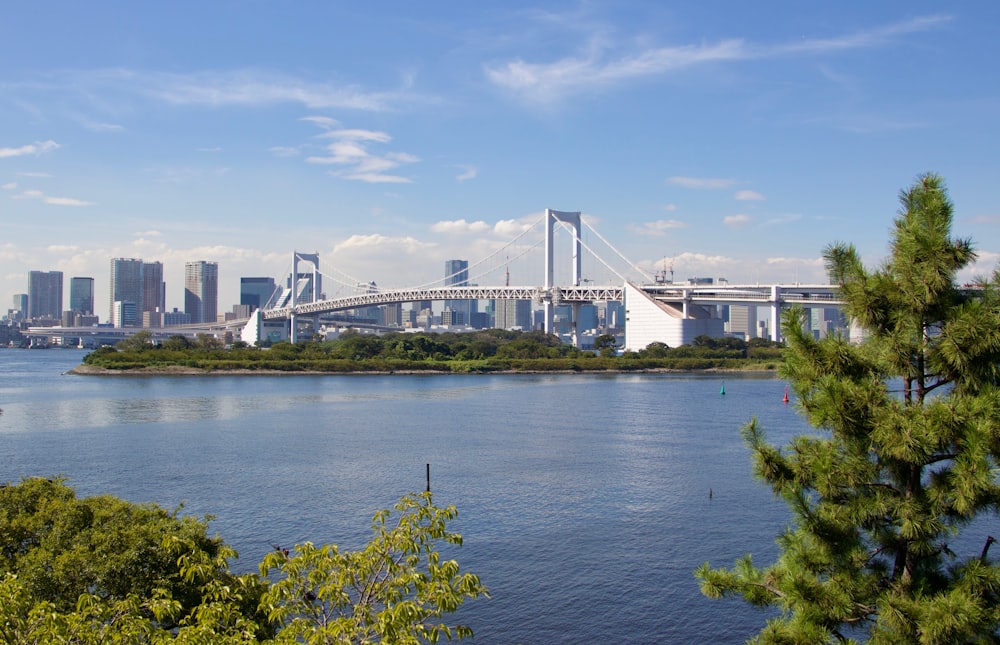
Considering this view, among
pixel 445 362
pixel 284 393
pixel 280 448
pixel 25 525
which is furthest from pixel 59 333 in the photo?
pixel 25 525

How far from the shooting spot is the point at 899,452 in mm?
3051

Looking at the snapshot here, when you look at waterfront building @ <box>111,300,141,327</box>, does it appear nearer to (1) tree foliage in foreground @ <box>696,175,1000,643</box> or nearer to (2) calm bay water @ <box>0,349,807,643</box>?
(2) calm bay water @ <box>0,349,807,643</box>

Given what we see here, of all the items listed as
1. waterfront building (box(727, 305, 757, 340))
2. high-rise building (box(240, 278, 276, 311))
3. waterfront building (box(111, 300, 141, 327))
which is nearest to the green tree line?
waterfront building (box(727, 305, 757, 340))

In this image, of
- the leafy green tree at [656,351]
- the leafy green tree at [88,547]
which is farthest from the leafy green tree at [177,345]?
the leafy green tree at [88,547]

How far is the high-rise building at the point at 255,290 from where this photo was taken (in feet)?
337

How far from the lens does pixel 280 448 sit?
1440cm

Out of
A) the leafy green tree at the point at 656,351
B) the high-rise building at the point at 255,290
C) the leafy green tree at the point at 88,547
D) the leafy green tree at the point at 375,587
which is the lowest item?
the leafy green tree at the point at 88,547

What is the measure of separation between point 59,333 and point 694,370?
6370cm

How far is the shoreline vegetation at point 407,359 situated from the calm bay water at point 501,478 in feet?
35.4

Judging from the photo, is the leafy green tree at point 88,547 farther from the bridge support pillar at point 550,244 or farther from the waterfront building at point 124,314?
the waterfront building at point 124,314

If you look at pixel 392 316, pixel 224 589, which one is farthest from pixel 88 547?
pixel 392 316

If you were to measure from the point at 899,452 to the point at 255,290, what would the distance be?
352 ft

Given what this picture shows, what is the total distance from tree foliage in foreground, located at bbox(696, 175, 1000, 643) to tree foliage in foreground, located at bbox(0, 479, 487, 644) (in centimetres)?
131

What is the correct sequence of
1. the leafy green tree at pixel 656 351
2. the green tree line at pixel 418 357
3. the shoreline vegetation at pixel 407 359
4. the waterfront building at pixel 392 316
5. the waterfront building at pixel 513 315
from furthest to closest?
the waterfront building at pixel 513 315 → the waterfront building at pixel 392 316 → the leafy green tree at pixel 656 351 → the green tree line at pixel 418 357 → the shoreline vegetation at pixel 407 359
